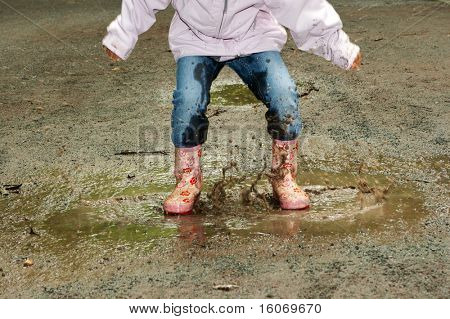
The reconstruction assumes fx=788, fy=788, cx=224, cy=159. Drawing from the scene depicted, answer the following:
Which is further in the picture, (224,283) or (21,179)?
(21,179)

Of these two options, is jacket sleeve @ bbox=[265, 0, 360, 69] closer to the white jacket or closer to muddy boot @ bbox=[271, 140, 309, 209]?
the white jacket

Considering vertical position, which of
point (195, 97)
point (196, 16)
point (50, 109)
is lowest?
point (50, 109)

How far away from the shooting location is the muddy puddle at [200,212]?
10.0ft

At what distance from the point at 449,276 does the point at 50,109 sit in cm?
283

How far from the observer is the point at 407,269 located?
2.69m

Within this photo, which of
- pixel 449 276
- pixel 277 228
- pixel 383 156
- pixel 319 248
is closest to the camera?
pixel 449 276

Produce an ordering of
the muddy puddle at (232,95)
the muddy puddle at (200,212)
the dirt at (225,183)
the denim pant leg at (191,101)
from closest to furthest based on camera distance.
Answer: the dirt at (225,183) < the muddy puddle at (200,212) < the denim pant leg at (191,101) < the muddy puddle at (232,95)

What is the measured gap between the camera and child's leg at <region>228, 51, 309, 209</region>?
330 centimetres

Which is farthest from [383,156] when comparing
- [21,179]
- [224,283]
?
[21,179]

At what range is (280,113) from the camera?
3297mm

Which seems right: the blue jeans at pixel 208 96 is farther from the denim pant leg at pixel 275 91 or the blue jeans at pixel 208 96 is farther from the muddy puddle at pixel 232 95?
the muddy puddle at pixel 232 95

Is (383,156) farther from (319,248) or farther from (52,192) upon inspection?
(52,192)

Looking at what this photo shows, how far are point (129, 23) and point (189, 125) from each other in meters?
0.54

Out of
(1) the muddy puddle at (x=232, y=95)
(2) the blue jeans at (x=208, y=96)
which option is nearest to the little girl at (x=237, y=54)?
(2) the blue jeans at (x=208, y=96)
